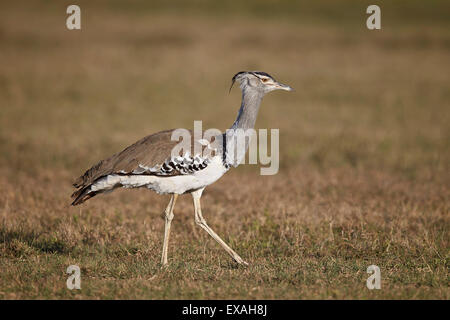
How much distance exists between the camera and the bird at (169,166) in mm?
4867

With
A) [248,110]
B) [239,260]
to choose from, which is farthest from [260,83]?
[239,260]

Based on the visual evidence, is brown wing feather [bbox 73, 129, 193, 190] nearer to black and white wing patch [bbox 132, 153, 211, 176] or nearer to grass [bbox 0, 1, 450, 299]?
black and white wing patch [bbox 132, 153, 211, 176]

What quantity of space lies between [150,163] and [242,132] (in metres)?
0.76

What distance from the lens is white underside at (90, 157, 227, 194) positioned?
4.87m

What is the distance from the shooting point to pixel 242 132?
16.4 feet

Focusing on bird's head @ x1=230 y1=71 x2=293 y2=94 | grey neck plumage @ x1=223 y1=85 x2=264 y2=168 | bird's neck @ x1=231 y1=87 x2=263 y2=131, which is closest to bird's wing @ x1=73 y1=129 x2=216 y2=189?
grey neck plumage @ x1=223 y1=85 x2=264 y2=168

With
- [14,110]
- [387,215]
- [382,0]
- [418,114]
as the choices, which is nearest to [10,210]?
[387,215]

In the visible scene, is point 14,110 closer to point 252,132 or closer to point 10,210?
point 10,210

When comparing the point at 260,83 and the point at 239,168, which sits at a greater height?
the point at 260,83

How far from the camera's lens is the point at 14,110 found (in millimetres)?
12492

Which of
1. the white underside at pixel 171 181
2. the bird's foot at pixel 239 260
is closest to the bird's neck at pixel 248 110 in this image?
the white underside at pixel 171 181

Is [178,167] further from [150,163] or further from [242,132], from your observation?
[242,132]

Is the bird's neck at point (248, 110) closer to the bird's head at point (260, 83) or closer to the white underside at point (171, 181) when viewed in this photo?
the bird's head at point (260, 83)

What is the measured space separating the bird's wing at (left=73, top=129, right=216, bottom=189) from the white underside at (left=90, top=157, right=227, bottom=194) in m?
0.04
